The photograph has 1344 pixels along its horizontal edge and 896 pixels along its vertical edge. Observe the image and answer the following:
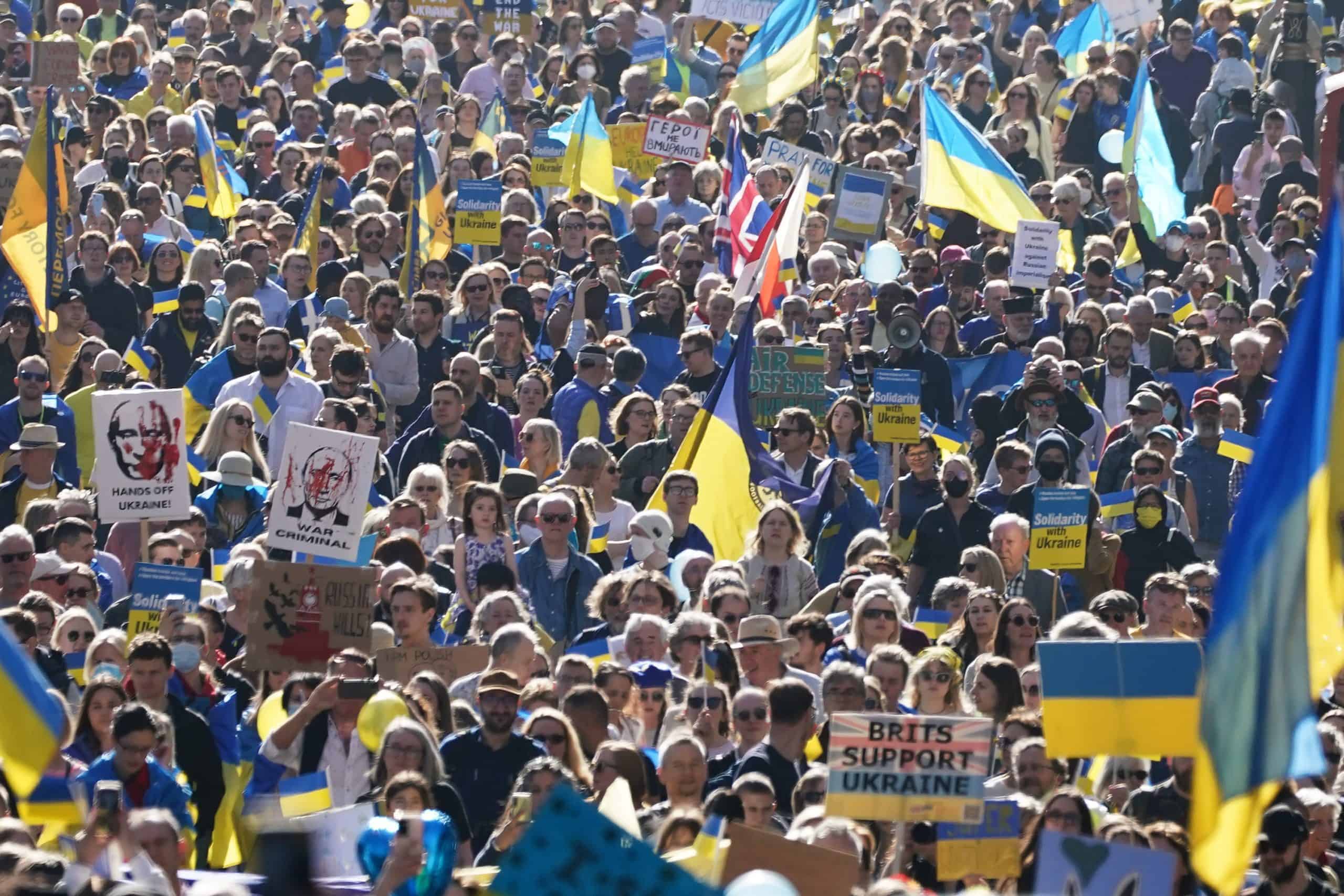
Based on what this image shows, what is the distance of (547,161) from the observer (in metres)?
19.5

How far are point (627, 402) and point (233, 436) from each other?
1898 mm

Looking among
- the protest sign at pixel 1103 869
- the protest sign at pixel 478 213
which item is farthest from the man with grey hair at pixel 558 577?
the protest sign at pixel 478 213

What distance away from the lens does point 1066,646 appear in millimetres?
9047

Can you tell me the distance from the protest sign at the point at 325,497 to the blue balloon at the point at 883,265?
6.18 meters

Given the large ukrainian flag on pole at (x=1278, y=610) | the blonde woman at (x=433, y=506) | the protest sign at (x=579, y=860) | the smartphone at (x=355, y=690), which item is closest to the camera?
the protest sign at (x=579, y=860)

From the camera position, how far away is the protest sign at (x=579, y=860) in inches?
224

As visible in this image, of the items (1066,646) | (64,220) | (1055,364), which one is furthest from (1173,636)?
(64,220)

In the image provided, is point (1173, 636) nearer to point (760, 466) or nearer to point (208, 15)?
point (760, 466)

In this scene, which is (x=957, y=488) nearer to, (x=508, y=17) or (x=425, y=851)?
(x=425, y=851)

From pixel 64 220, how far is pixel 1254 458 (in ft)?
36.3

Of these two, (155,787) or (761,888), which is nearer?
(761,888)

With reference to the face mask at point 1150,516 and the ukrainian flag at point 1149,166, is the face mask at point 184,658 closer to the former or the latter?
the face mask at point 1150,516

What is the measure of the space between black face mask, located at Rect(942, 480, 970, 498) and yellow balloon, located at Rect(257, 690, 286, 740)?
3.85 m

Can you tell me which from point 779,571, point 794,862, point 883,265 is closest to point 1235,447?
point 779,571
